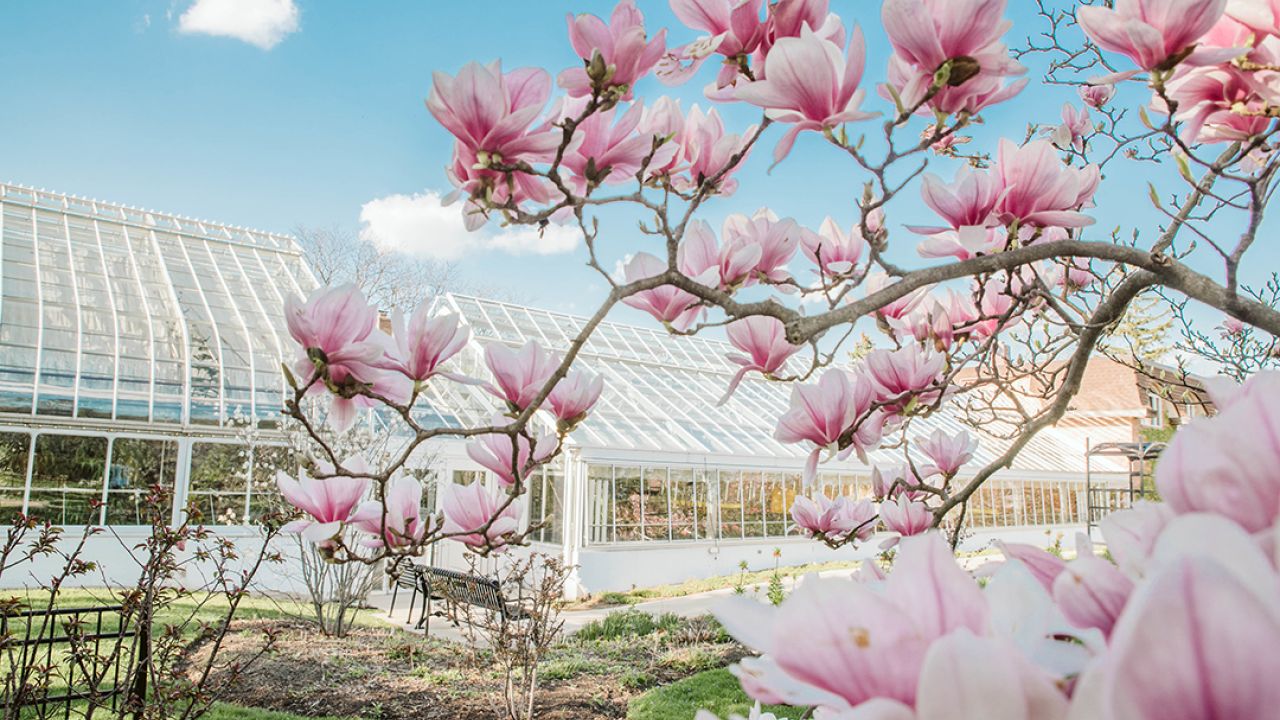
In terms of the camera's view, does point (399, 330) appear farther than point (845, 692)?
Yes

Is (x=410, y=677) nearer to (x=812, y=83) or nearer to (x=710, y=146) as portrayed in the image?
(x=710, y=146)

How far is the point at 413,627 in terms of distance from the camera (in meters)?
8.45

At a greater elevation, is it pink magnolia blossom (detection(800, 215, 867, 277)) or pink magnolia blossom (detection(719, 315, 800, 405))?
pink magnolia blossom (detection(800, 215, 867, 277))

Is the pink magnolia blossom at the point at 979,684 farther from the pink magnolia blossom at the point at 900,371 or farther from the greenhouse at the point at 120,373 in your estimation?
the greenhouse at the point at 120,373

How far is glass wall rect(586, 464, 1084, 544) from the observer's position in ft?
36.6

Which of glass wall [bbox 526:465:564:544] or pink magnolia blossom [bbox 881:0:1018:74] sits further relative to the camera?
glass wall [bbox 526:465:564:544]

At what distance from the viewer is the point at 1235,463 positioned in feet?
1.00

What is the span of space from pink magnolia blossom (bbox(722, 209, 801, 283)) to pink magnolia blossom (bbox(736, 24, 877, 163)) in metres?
0.28

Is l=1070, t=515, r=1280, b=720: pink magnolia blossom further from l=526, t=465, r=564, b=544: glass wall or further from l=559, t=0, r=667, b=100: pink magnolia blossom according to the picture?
l=526, t=465, r=564, b=544: glass wall

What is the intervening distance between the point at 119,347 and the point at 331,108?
217 inches

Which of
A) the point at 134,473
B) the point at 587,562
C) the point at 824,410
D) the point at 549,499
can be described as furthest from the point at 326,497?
the point at 134,473


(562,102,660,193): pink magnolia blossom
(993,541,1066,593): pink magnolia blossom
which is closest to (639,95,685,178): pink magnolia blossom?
(562,102,660,193): pink magnolia blossom

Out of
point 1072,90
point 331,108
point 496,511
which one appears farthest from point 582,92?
point 331,108

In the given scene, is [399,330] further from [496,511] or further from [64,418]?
[64,418]
